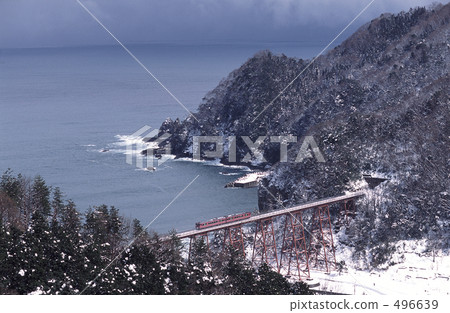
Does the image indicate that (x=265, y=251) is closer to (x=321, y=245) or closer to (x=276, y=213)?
(x=276, y=213)

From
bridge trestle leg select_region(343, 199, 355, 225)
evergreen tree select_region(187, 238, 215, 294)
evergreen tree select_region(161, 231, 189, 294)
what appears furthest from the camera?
bridge trestle leg select_region(343, 199, 355, 225)

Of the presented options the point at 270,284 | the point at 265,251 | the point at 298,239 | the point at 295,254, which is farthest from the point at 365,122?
the point at 270,284

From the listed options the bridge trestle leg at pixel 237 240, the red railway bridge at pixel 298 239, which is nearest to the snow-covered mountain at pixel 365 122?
the red railway bridge at pixel 298 239

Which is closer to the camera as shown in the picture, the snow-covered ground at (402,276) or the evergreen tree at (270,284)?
the evergreen tree at (270,284)

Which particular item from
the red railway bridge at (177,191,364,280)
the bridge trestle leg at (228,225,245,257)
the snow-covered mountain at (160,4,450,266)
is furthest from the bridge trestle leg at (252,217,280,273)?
the snow-covered mountain at (160,4,450,266)

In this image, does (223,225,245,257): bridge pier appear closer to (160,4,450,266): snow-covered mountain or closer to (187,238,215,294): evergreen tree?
(187,238,215,294): evergreen tree

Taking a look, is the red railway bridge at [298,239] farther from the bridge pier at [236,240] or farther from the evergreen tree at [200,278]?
the evergreen tree at [200,278]

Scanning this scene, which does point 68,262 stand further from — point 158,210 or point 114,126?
point 114,126
